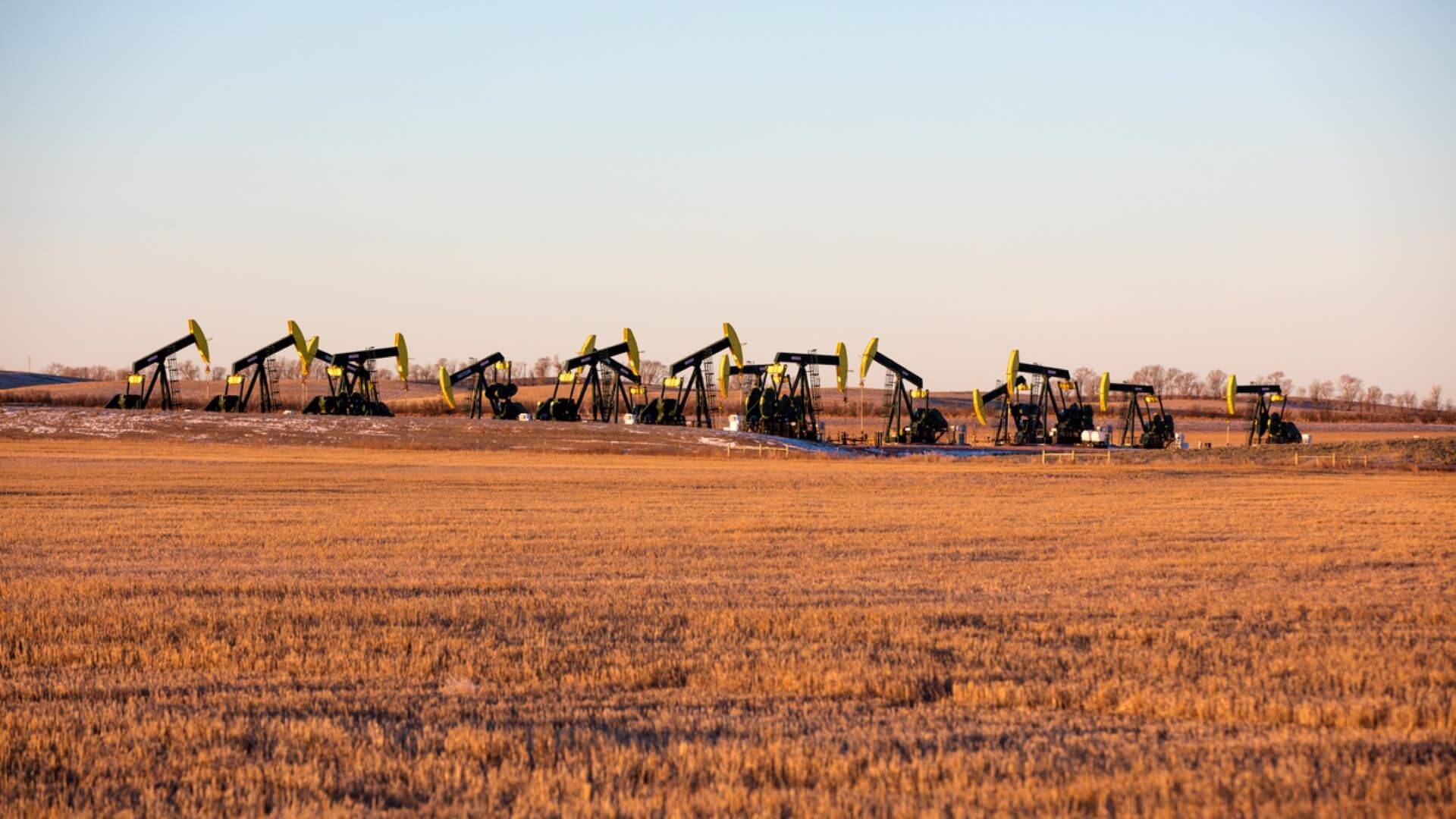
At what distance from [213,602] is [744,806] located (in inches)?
376

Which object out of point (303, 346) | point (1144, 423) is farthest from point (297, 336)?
point (1144, 423)

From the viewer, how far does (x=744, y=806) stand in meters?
7.07

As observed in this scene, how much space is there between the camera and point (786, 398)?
292 feet

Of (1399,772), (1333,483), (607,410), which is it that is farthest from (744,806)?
(607,410)

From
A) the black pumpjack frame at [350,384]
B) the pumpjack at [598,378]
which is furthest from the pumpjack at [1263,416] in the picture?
the black pumpjack frame at [350,384]

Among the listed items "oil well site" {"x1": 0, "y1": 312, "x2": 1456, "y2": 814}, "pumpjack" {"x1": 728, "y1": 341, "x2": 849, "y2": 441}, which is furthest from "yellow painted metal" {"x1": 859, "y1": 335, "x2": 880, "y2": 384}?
"oil well site" {"x1": 0, "y1": 312, "x2": 1456, "y2": 814}

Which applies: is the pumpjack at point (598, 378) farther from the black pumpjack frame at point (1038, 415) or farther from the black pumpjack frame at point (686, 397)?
the black pumpjack frame at point (1038, 415)

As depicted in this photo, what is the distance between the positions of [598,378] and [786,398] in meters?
15.9

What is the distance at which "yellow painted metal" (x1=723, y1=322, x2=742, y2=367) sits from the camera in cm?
8669

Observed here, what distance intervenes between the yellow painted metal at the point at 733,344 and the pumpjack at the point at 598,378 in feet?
30.4

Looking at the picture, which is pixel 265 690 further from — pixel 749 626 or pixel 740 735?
pixel 749 626

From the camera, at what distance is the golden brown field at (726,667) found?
7.47 meters

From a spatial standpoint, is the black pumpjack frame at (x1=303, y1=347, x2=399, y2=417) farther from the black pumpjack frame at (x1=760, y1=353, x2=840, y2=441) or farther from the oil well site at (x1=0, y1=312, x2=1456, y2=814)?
the oil well site at (x1=0, y1=312, x2=1456, y2=814)

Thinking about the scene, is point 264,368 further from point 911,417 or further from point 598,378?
point 911,417
